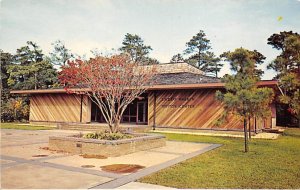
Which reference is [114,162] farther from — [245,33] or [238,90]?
[245,33]

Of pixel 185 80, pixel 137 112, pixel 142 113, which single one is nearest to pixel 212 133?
pixel 185 80

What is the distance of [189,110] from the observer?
53.8ft

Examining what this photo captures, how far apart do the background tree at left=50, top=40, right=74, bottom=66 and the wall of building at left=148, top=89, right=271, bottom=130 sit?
77.0 feet

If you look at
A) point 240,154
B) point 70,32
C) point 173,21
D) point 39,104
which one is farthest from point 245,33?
point 39,104

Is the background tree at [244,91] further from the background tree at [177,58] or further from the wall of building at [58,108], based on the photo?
the background tree at [177,58]

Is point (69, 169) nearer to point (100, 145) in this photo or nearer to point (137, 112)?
point (100, 145)

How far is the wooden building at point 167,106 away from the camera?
1560 cm

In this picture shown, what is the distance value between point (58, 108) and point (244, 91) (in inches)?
641

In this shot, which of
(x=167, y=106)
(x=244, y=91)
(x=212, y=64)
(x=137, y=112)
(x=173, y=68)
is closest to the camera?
(x=244, y=91)

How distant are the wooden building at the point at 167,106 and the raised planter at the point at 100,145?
5.42 metres

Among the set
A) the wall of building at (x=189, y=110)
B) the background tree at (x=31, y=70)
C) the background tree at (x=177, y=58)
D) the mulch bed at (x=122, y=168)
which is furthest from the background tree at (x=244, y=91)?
the background tree at (x=177, y=58)

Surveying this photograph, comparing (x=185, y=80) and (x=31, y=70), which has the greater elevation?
(x=31, y=70)

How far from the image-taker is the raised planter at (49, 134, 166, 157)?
7.81 meters

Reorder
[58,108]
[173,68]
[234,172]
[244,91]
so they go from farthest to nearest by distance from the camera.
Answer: [173,68]
[58,108]
[244,91]
[234,172]
